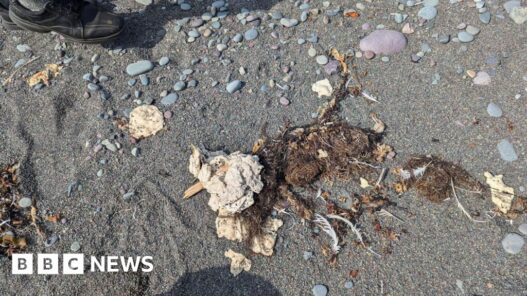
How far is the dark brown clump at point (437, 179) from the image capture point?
246 cm

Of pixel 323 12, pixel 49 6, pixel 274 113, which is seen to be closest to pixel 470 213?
pixel 274 113

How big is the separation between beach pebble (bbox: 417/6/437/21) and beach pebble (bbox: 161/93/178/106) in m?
1.85

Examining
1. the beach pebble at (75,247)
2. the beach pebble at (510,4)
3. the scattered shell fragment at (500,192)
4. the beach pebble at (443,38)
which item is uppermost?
the beach pebble at (510,4)

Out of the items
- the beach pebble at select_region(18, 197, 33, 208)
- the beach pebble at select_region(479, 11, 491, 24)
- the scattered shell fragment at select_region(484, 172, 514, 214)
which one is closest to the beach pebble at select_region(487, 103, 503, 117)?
the scattered shell fragment at select_region(484, 172, 514, 214)

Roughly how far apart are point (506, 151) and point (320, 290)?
55.6 inches

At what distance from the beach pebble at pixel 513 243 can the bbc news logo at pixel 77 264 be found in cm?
197

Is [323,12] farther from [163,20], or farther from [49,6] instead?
[49,6]

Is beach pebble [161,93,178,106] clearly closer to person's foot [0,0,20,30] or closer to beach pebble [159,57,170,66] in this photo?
beach pebble [159,57,170,66]

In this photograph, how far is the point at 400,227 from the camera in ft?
7.91

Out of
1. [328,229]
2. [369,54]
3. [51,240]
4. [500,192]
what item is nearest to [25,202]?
[51,240]

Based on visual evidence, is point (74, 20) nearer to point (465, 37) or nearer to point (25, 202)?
point (25, 202)

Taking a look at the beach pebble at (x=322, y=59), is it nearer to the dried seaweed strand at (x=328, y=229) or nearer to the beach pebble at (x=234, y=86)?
the beach pebble at (x=234, y=86)

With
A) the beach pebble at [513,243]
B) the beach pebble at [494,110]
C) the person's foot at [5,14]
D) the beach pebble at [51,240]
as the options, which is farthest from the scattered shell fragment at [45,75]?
the beach pebble at [513,243]

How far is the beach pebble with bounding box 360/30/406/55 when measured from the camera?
293cm
